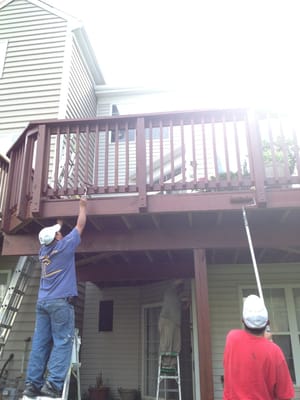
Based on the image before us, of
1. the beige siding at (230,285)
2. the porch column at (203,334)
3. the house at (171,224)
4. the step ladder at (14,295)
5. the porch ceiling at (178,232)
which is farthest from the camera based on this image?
the beige siding at (230,285)

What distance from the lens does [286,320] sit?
655cm

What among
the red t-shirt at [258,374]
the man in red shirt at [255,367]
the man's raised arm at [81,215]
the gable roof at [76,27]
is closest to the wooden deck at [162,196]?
the man's raised arm at [81,215]

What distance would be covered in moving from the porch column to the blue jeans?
4.79 feet

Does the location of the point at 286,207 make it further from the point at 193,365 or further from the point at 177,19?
the point at 177,19

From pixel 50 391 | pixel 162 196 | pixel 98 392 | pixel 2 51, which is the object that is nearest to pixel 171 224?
pixel 162 196

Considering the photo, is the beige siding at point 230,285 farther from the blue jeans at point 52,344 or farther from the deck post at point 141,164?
the blue jeans at point 52,344

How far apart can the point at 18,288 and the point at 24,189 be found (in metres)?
2.03

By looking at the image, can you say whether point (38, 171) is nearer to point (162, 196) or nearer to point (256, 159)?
point (162, 196)

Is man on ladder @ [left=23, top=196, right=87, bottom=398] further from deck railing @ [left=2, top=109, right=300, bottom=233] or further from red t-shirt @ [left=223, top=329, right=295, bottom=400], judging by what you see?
red t-shirt @ [left=223, top=329, right=295, bottom=400]

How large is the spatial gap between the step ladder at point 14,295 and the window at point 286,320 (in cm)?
374

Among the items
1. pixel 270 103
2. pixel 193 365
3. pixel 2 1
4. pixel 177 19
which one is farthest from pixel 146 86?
pixel 193 365

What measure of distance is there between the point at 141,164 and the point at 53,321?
197 cm

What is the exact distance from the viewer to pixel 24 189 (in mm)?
4609

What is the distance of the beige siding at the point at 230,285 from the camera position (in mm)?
6672
